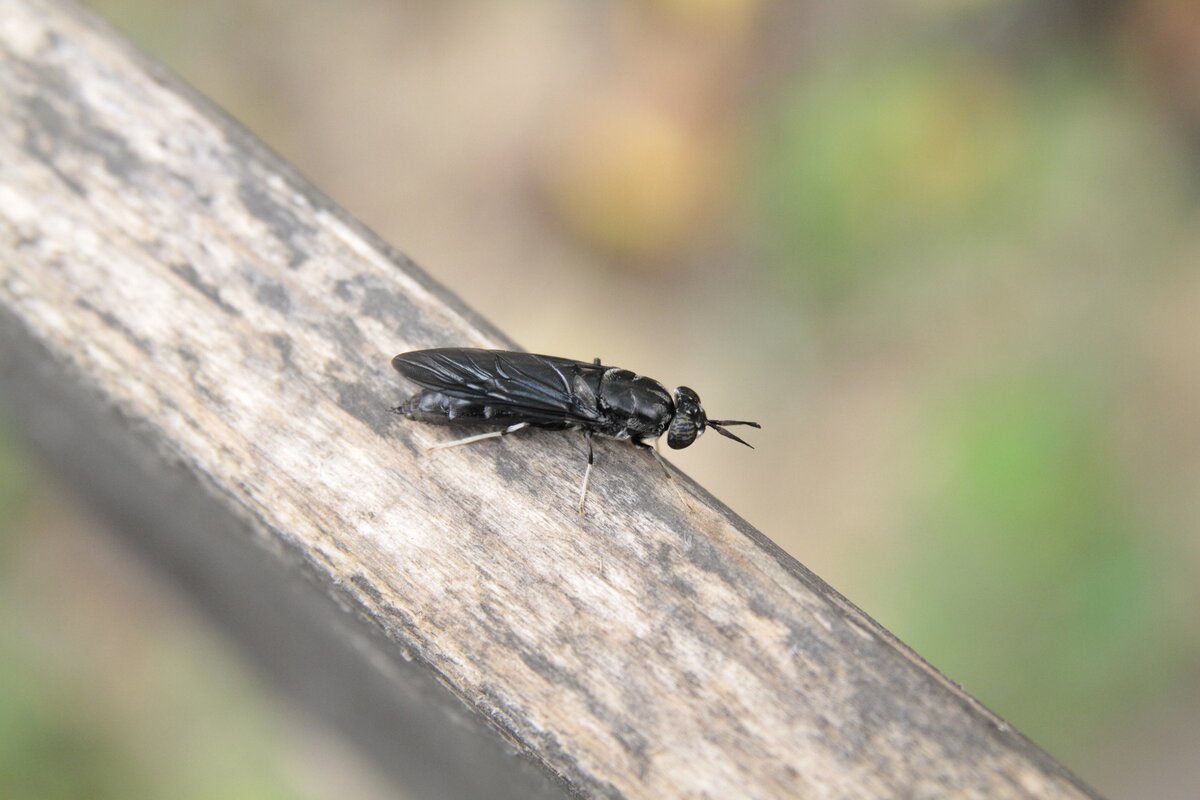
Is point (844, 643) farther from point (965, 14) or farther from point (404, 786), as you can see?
point (965, 14)

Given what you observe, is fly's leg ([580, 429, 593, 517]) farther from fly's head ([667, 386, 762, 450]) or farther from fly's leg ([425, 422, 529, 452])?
fly's head ([667, 386, 762, 450])

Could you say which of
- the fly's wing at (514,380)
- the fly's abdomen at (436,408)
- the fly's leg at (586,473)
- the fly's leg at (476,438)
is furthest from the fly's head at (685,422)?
the fly's abdomen at (436,408)

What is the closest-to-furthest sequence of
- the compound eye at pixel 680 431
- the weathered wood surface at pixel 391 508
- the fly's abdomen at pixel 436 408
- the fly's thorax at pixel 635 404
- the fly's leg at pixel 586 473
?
the weathered wood surface at pixel 391 508 → the fly's leg at pixel 586 473 → the fly's abdomen at pixel 436 408 → the fly's thorax at pixel 635 404 → the compound eye at pixel 680 431

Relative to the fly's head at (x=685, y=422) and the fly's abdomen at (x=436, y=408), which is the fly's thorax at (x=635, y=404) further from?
the fly's abdomen at (x=436, y=408)

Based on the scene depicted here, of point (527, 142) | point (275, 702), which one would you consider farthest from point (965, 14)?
point (275, 702)

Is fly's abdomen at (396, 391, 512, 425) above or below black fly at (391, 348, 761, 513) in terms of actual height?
below

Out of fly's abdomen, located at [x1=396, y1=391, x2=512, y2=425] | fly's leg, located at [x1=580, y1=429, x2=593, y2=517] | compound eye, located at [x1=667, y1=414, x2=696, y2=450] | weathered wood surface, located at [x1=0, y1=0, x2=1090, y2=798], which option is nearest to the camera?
weathered wood surface, located at [x1=0, y1=0, x2=1090, y2=798]

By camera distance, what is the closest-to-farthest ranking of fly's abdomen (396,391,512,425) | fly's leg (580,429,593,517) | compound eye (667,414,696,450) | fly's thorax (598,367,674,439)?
fly's leg (580,429,593,517), fly's abdomen (396,391,512,425), fly's thorax (598,367,674,439), compound eye (667,414,696,450)

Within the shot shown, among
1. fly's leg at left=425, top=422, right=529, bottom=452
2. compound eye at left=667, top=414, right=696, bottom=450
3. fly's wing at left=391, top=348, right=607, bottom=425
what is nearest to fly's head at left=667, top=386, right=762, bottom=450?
compound eye at left=667, top=414, right=696, bottom=450
